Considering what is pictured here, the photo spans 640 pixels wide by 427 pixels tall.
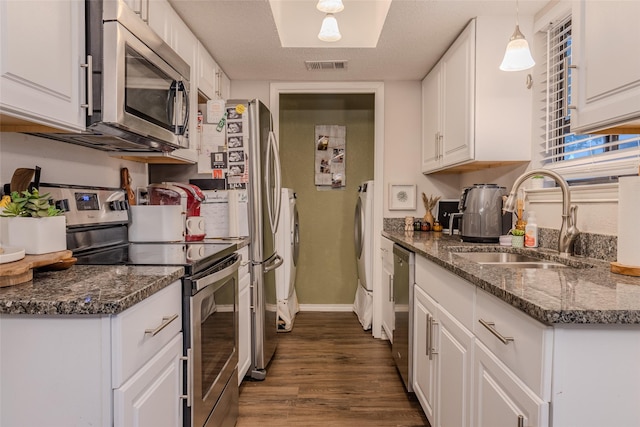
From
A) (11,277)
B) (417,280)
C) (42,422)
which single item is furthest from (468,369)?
(11,277)

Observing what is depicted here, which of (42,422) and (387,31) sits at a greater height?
(387,31)

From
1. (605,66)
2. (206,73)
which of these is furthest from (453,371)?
(206,73)

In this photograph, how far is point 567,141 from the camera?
218 centimetres

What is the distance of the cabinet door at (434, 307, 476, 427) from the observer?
1.45 m

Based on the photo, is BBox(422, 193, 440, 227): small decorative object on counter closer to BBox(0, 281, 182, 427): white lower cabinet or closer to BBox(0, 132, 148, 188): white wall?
BBox(0, 132, 148, 188): white wall

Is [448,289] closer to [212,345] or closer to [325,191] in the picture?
[212,345]

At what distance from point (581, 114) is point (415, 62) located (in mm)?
1842

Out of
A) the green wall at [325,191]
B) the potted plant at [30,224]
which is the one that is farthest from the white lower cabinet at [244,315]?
the green wall at [325,191]

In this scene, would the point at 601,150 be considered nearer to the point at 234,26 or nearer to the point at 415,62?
the point at 415,62

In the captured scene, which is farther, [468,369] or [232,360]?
[232,360]

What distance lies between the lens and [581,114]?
4.74ft

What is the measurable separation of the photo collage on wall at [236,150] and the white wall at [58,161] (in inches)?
22.6

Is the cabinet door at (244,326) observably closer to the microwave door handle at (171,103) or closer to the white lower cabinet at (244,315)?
the white lower cabinet at (244,315)

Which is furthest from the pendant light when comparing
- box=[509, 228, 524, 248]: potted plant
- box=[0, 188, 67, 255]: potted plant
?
box=[0, 188, 67, 255]: potted plant
